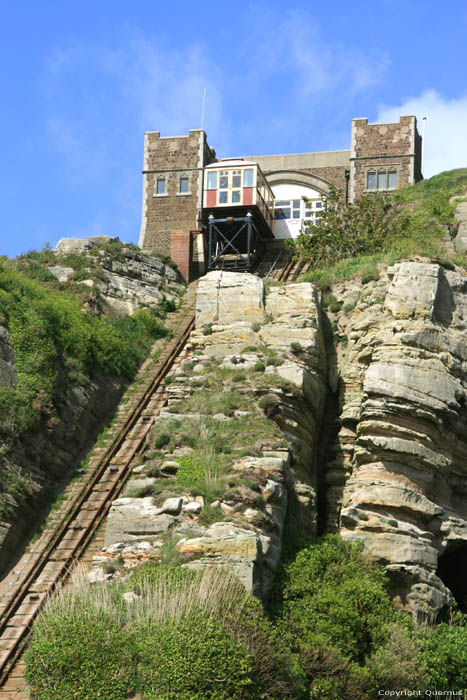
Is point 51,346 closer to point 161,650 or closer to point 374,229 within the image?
point 161,650

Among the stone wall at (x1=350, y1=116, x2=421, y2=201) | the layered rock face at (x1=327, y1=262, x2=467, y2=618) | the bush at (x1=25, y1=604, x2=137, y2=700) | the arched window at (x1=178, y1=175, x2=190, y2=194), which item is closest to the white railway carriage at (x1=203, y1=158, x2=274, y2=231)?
the arched window at (x1=178, y1=175, x2=190, y2=194)

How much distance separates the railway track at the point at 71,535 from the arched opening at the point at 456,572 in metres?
8.27

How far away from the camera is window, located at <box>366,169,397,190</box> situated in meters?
48.5

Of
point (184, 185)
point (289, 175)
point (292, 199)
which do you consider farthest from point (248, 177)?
point (289, 175)

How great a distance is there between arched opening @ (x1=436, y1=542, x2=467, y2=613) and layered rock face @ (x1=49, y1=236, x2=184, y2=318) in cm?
1462

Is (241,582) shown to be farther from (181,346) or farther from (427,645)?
(181,346)

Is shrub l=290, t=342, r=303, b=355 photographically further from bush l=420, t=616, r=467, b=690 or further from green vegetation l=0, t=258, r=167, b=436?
bush l=420, t=616, r=467, b=690

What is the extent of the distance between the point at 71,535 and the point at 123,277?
55.3ft

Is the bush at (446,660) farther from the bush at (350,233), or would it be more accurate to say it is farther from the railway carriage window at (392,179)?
the railway carriage window at (392,179)

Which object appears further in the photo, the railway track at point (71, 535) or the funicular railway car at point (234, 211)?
the funicular railway car at point (234, 211)

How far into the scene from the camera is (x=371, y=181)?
48.8m

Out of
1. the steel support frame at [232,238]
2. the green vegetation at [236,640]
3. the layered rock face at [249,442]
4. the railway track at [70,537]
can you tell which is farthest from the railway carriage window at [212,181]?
the green vegetation at [236,640]

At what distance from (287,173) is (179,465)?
30.7m

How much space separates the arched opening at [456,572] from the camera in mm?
25531
